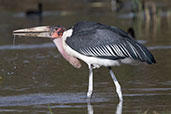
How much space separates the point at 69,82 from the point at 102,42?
6.24ft

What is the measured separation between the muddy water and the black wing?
0.71 meters

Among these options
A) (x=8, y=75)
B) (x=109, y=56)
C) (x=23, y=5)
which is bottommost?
(x=23, y=5)

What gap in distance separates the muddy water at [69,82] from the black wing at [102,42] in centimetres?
71

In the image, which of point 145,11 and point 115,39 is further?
point 145,11

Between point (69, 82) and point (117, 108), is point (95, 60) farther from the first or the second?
point (69, 82)

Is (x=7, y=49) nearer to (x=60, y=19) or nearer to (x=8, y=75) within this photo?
(x=8, y=75)

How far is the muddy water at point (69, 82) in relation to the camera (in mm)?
7863

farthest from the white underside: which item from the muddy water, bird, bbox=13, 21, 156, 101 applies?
the muddy water

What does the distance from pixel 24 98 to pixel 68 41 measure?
45.1 inches

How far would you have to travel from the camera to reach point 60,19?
68.7 ft

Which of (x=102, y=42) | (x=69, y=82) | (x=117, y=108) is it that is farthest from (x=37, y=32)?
(x=117, y=108)

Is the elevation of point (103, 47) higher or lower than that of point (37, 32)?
lower

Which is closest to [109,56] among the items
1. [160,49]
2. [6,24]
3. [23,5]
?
[160,49]

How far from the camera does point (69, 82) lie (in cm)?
988
